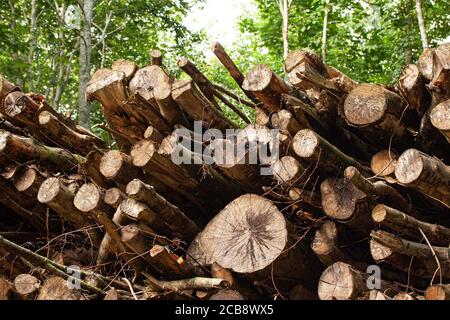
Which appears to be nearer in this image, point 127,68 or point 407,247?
point 407,247

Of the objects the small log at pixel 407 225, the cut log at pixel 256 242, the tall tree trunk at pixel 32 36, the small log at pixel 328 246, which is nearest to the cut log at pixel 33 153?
the cut log at pixel 256 242

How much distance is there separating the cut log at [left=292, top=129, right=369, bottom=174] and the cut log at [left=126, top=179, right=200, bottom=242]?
1015mm

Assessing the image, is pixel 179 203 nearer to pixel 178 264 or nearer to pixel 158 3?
pixel 178 264

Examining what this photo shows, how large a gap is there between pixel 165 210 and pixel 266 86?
45.4 inches

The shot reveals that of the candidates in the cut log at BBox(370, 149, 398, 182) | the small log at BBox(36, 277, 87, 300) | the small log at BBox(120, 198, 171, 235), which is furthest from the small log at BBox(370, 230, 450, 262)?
the small log at BBox(36, 277, 87, 300)

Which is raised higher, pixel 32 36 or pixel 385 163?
pixel 32 36

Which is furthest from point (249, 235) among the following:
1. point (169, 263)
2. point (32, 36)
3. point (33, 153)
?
point (32, 36)

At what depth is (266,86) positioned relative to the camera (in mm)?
4387

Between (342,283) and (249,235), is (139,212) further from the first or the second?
(342,283)

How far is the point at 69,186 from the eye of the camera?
4793 mm

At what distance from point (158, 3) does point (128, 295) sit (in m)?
9.76

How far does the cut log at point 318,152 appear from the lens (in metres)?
3.97

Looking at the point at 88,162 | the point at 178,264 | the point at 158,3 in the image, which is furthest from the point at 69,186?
the point at 158,3

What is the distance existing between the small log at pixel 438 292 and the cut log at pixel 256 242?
879 mm
